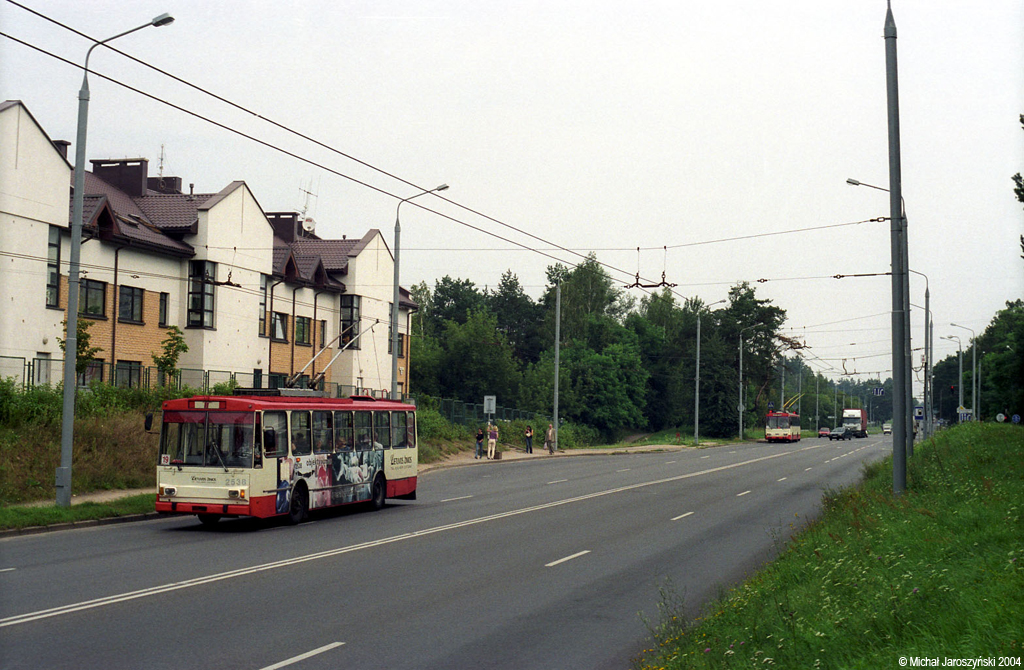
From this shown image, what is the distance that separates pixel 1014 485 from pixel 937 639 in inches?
422

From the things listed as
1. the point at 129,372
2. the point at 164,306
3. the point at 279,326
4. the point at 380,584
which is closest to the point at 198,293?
the point at 164,306

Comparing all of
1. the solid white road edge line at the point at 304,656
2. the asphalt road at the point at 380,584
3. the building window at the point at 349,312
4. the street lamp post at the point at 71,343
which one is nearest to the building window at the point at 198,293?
the building window at the point at 349,312

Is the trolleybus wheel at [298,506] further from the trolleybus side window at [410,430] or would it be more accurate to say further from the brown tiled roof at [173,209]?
the brown tiled roof at [173,209]

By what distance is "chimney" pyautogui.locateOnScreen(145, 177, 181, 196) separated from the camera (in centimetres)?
4888

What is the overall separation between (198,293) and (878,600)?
123ft

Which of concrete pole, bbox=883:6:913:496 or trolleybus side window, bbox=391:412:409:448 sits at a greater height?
concrete pole, bbox=883:6:913:496

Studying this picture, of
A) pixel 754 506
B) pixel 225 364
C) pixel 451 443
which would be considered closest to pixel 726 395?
pixel 451 443

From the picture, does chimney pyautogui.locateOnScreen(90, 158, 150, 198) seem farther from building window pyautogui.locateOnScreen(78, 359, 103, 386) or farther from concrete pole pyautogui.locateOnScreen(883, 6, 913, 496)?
concrete pole pyautogui.locateOnScreen(883, 6, 913, 496)

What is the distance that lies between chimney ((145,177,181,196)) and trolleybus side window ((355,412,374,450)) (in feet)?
Answer: 98.2

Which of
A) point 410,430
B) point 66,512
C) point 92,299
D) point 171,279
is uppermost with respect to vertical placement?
point 171,279

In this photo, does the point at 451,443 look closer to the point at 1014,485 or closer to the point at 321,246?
the point at 321,246

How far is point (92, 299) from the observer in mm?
36469

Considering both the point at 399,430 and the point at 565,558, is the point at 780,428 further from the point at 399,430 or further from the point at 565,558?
the point at 565,558

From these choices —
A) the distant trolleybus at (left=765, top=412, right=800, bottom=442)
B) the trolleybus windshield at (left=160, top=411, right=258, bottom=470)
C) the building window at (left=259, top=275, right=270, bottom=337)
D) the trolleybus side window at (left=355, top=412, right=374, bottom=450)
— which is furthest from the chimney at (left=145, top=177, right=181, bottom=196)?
the distant trolleybus at (left=765, top=412, right=800, bottom=442)
